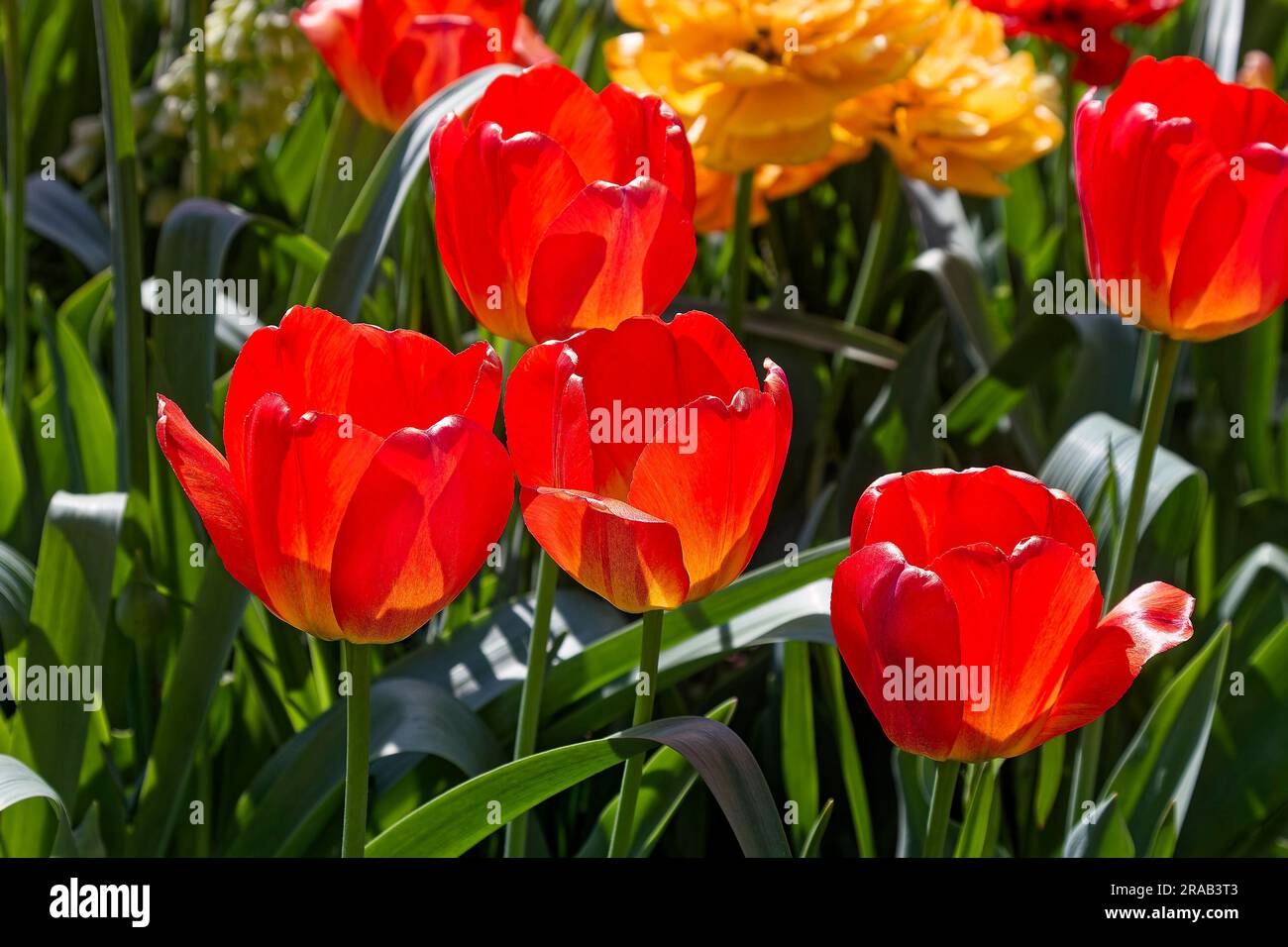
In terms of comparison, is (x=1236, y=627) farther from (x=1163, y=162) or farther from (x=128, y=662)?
(x=128, y=662)

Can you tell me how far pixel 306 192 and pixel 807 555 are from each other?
0.98 m

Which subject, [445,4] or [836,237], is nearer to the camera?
[445,4]

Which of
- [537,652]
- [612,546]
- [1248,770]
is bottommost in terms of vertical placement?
[1248,770]

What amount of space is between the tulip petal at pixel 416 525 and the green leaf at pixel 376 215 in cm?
35

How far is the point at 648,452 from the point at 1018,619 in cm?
15

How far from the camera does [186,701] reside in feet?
2.88

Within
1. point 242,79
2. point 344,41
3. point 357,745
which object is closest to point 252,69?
point 242,79

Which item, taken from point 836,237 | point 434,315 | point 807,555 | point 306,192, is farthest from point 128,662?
point 836,237

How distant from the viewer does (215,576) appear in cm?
86

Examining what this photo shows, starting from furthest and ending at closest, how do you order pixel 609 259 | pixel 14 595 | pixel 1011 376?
pixel 1011 376 < pixel 14 595 < pixel 609 259

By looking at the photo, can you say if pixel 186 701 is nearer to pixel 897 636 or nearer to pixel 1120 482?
pixel 897 636

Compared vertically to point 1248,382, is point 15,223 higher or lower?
higher

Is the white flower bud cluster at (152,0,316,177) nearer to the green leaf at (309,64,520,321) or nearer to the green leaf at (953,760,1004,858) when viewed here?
the green leaf at (309,64,520,321)
